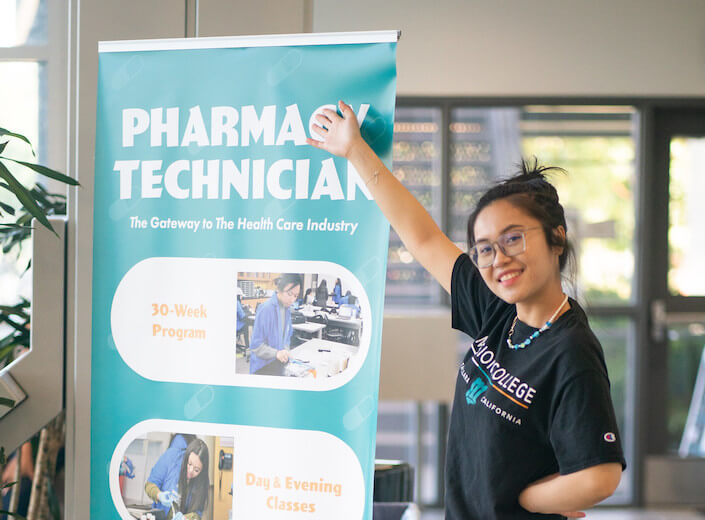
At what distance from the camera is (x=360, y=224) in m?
1.55

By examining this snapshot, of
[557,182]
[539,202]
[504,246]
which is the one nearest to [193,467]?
[504,246]

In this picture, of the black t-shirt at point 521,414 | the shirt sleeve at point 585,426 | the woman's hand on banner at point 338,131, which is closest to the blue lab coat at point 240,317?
the woman's hand on banner at point 338,131

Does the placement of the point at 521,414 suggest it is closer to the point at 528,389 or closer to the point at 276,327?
the point at 528,389

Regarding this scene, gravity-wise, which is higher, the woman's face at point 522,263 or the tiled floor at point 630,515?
the woman's face at point 522,263

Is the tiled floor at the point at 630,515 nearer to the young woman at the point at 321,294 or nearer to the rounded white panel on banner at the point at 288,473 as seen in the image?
the rounded white panel on banner at the point at 288,473

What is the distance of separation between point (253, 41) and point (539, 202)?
33.0 inches

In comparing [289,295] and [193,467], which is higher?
[289,295]

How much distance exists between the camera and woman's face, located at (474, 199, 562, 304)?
1225mm

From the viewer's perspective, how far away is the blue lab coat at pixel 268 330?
5.18 ft

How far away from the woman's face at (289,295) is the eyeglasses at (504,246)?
504 millimetres

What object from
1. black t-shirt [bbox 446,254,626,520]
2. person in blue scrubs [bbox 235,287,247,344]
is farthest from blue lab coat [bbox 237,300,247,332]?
black t-shirt [bbox 446,254,626,520]

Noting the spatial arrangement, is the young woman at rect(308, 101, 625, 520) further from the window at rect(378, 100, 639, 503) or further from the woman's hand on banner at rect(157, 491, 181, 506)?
the window at rect(378, 100, 639, 503)

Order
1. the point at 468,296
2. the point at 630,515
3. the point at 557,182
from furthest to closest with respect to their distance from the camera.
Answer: the point at 557,182, the point at 630,515, the point at 468,296

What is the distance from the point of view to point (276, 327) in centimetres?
158
